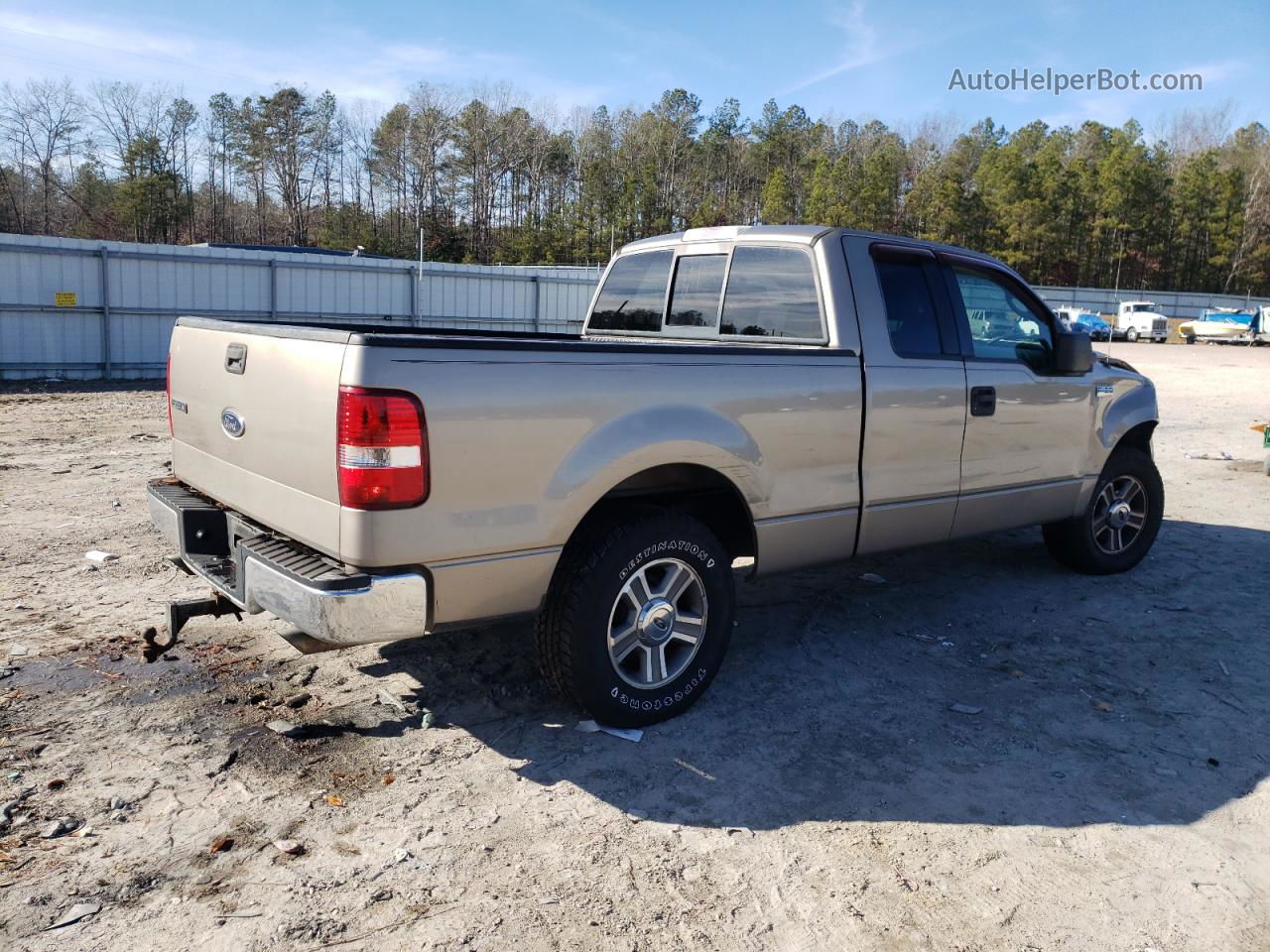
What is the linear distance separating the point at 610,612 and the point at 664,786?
2.14ft

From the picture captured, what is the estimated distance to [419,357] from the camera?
3.04 m

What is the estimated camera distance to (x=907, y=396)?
14.9 ft

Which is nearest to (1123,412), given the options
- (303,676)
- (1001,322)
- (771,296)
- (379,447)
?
(1001,322)

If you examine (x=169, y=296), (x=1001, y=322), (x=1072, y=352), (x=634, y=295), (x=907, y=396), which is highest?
(x=169, y=296)

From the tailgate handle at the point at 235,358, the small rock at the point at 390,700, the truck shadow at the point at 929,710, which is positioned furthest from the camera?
the small rock at the point at 390,700

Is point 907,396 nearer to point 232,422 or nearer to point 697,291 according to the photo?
point 697,291

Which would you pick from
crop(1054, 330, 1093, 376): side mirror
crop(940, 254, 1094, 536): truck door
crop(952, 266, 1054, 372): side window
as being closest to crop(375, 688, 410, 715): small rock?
crop(940, 254, 1094, 536): truck door

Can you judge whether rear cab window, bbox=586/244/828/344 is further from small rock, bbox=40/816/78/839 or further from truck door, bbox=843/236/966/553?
small rock, bbox=40/816/78/839

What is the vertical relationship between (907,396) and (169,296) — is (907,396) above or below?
below

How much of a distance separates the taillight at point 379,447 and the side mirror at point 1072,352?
385cm

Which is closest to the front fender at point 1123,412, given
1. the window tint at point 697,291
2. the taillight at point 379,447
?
the window tint at point 697,291

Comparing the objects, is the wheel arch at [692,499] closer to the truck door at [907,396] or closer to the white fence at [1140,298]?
the truck door at [907,396]

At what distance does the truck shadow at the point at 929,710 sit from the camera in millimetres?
3430

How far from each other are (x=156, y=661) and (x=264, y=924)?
211cm
